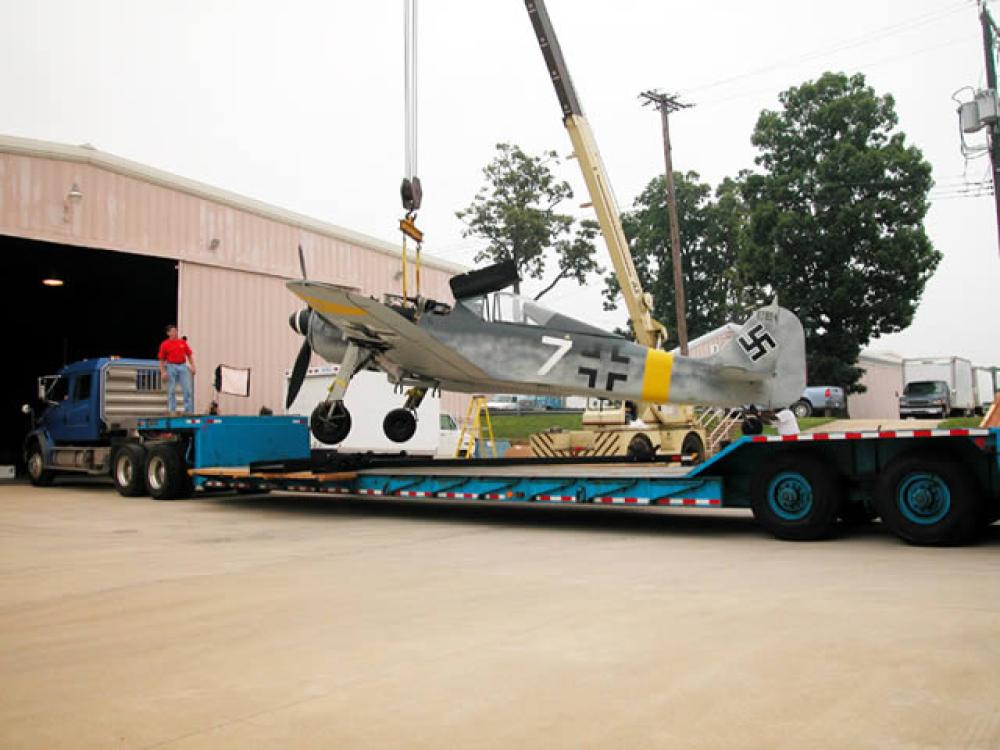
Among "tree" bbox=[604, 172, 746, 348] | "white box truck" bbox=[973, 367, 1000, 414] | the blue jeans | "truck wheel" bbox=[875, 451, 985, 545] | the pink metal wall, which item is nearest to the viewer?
"truck wheel" bbox=[875, 451, 985, 545]

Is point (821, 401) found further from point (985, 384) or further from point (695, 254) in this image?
point (695, 254)

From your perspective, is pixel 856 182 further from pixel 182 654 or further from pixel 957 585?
pixel 182 654

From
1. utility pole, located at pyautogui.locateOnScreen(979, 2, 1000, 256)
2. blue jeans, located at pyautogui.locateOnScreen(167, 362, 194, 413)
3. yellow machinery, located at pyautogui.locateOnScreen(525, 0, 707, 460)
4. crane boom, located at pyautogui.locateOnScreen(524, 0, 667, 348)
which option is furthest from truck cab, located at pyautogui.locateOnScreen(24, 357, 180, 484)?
utility pole, located at pyautogui.locateOnScreen(979, 2, 1000, 256)

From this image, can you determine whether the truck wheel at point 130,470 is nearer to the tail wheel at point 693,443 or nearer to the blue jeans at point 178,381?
the blue jeans at point 178,381

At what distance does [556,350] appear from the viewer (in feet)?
35.4

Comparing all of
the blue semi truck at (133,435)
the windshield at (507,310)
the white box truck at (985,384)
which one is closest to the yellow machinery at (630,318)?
the windshield at (507,310)

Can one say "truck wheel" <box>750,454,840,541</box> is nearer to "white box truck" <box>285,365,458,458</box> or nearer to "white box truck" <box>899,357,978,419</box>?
"white box truck" <box>285,365,458,458</box>

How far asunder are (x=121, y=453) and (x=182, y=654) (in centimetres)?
1164

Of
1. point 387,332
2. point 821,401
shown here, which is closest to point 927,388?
point 821,401

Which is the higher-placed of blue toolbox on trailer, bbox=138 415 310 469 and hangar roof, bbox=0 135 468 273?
hangar roof, bbox=0 135 468 273

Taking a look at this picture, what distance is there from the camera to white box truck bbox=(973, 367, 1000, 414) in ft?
144

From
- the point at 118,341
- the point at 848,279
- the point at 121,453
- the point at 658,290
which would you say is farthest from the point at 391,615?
the point at 658,290

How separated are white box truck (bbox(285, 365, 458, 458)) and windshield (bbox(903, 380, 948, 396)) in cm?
2638

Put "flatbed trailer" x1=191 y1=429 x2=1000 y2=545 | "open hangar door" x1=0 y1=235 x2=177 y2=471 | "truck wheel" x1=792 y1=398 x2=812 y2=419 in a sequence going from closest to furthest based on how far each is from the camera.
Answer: "flatbed trailer" x1=191 y1=429 x2=1000 y2=545 → "open hangar door" x1=0 y1=235 x2=177 y2=471 → "truck wheel" x1=792 y1=398 x2=812 y2=419
